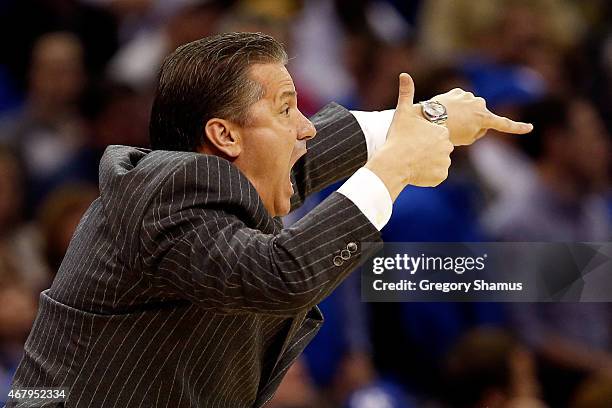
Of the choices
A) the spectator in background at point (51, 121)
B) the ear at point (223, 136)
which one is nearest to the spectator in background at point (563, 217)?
the ear at point (223, 136)

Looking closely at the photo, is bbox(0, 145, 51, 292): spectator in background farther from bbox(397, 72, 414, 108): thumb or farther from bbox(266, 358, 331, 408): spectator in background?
bbox(397, 72, 414, 108): thumb

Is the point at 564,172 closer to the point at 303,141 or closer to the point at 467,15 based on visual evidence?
the point at 467,15

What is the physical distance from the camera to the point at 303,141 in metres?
1.79

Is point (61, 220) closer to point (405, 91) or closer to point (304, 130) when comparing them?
point (304, 130)

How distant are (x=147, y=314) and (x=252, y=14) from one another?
2.31 metres

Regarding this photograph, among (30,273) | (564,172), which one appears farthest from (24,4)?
(564,172)

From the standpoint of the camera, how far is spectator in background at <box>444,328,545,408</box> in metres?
2.41

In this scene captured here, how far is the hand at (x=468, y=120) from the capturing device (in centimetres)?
191

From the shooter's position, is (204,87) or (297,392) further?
(297,392)

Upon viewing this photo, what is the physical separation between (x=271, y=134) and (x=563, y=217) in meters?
1.32

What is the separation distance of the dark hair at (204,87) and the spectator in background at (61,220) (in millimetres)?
1462

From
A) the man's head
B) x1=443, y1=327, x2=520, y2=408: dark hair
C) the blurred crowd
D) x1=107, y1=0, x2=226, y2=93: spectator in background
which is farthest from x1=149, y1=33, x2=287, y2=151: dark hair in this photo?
x1=107, y1=0, x2=226, y2=93: spectator in background

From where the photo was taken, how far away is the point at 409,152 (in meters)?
1.60

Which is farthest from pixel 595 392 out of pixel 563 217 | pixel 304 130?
pixel 304 130
